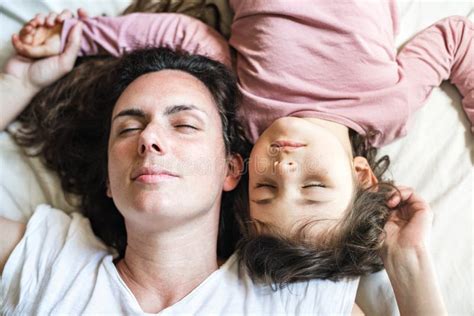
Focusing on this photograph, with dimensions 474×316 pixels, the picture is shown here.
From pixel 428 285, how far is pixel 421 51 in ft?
2.03

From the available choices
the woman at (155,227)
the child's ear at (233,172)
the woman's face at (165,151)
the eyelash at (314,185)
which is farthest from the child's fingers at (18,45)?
the eyelash at (314,185)

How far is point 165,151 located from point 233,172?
254mm

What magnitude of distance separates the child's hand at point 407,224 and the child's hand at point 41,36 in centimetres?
101

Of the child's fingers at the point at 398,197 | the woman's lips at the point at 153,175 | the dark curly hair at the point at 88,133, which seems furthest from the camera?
the dark curly hair at the point at 88,133

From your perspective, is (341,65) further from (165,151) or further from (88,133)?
(88,133)

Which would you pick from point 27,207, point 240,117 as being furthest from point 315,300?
point 27,207

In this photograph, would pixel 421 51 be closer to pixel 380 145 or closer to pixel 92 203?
pixel 380 145

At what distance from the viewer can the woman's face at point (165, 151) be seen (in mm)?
1077

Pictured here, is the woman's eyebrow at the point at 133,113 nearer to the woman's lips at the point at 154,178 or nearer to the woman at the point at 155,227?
the woman at the point at 155,227

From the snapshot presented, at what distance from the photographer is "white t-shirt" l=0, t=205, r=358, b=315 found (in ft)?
3.75

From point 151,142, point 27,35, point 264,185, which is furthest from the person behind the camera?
point 27,35

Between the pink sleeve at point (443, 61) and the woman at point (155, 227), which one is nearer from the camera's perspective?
the woman at point (155, 227)

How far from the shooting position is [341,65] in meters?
1.26

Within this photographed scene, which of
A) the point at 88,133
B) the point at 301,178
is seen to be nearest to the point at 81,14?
the point at 88,133
